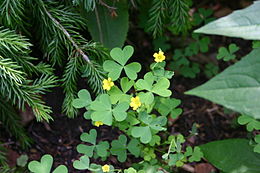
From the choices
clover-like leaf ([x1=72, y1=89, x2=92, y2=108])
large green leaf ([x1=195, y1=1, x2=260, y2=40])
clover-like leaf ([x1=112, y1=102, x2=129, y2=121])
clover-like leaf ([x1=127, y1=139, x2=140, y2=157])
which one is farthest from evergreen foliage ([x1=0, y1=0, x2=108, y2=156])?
large green leaf ([x1=195, y1=1, x2=260, y2=40])

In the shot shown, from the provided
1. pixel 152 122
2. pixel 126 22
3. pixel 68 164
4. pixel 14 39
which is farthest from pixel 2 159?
pixel 126 22

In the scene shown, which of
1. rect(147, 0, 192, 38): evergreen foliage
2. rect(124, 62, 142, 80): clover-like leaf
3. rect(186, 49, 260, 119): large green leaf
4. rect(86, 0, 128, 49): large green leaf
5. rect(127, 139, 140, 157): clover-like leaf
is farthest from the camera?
rect(86, 0, 128, 49): large green leaf

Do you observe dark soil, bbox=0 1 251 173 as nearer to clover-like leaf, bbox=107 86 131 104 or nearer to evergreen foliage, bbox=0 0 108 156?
evergreen foliage, bbox=0 0 108 156

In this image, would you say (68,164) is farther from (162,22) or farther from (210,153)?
(162,22)

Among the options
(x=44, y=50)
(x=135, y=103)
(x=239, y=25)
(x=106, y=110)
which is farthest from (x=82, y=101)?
(x=239, y=25)

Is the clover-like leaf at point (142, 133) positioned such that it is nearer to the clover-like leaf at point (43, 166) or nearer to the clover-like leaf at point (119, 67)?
the clover-like leaf at point (119, 67)

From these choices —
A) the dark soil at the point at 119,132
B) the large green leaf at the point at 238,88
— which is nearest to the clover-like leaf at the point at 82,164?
the dark soil at the point at 119,132

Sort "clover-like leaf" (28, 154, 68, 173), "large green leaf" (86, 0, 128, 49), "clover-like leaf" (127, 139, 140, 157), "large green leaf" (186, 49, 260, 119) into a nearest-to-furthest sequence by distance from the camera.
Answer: "large green leaf" (186, 49, 260, 119) → "clover-like leaf" (28, 154, 68, 173) → "clover-like leaf" (127, 139, 140, 157) → "large green leaf" (86, 0, 128, 49)
